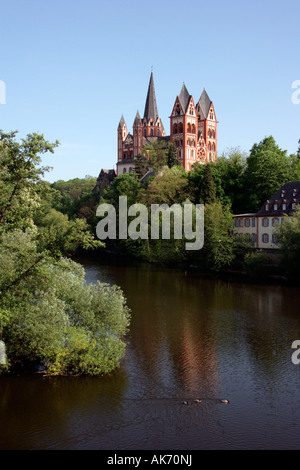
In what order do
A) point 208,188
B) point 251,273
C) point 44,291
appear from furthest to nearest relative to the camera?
point 208,188 < point 251,273 < point 44,291

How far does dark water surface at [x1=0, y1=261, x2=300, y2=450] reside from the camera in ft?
46.4

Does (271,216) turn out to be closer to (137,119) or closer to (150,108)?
(150,108)

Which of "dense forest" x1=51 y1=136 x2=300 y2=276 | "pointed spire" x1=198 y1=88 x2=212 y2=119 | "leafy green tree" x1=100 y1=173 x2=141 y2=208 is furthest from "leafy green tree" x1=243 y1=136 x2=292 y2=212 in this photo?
"pointed spire" x1=198 y1=88 x2=212 y2=119

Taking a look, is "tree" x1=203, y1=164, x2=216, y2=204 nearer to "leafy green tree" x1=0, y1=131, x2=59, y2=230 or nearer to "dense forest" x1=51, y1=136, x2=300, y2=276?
"dense forest" x1=51, y1=136, x2=300, y2=276

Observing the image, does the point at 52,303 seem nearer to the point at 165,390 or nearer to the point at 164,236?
the point at 165,390

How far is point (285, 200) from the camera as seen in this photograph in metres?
50.6

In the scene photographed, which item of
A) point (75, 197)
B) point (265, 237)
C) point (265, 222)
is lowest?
point (265, 237)

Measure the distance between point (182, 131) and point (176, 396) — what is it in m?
101

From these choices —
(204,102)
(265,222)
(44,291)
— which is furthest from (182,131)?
(44,291)

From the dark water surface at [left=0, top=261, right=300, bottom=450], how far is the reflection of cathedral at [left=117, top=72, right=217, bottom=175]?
8355 cm

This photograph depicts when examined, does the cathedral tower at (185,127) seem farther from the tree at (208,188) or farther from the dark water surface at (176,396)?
the dark water surface at (176,396)

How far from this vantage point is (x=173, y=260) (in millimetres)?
55875
